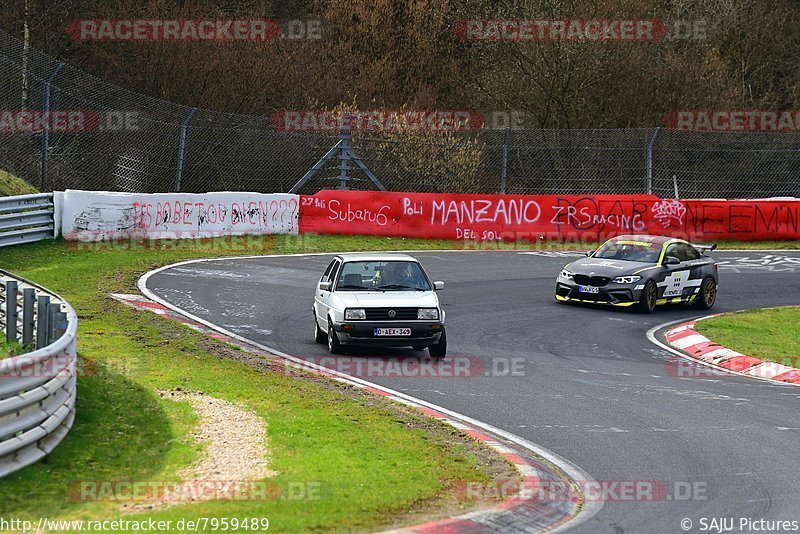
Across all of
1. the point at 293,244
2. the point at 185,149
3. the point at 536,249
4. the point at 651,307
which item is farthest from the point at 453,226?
the point at 651,307

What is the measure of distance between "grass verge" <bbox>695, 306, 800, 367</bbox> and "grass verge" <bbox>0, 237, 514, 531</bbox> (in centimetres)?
742

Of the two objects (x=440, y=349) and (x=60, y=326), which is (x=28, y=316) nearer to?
(x=60, y=326)

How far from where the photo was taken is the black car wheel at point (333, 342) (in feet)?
51.5

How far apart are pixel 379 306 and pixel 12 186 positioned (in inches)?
499

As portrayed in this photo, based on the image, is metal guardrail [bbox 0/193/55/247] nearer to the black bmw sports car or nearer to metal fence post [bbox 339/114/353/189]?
metal fence post [bbox 339/114/353/189]

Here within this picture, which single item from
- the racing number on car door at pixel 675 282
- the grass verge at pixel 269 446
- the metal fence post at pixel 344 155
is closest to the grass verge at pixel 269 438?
the grass verge at pixel 269 446

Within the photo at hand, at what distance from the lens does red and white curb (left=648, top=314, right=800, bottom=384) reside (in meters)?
16.3

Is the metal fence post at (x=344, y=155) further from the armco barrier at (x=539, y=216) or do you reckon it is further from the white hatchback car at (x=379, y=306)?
the white hatchback car at (x=379, y=306)

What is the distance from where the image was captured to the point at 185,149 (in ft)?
95.7

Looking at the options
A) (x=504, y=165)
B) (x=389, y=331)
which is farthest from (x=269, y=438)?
(x=504, y=165)

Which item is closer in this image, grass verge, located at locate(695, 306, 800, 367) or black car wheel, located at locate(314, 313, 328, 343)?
black car wheel, located at locate(314, 313, 328, 343)

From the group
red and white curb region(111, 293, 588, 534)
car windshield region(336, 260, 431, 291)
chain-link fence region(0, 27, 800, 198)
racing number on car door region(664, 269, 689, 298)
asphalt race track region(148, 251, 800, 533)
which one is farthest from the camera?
chain-link fence region(0, 27, 800, 198)

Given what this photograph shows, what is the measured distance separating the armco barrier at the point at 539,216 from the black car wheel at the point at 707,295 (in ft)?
27.3

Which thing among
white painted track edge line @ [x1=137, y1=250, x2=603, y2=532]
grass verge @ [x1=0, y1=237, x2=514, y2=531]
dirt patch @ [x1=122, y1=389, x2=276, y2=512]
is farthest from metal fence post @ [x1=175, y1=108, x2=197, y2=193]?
dirt patch @ [x1=122, y1=389, x2=276, y2=512]
